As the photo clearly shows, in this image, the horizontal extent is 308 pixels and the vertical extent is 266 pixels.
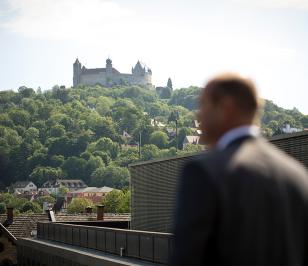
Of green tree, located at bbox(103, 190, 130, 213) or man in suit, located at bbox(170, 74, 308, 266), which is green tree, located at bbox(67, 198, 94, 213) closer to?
green tree, located at bbox(103, 190, 130, 213)

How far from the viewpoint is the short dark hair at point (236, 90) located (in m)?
3.65

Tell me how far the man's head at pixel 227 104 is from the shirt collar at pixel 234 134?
18 mm

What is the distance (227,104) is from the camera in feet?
11.9

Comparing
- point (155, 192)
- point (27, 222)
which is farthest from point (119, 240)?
point (27, 222)

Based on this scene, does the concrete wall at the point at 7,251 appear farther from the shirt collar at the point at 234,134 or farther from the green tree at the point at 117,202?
the green tree at the point at 117,202

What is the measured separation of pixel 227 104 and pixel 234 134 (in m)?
0.12

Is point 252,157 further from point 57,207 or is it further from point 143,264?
point 57,207

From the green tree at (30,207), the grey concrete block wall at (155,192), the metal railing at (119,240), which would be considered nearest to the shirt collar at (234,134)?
the metal railing at (119,240)

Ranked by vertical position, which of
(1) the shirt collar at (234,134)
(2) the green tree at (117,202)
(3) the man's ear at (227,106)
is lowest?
(1) the shirt collar at (234,134)

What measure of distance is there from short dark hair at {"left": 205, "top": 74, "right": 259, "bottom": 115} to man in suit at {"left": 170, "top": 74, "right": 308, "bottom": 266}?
15mm

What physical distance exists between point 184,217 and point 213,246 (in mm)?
152

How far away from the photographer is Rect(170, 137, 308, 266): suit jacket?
3416 mm

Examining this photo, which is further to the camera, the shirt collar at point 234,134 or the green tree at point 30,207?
the green tree at point 30,207

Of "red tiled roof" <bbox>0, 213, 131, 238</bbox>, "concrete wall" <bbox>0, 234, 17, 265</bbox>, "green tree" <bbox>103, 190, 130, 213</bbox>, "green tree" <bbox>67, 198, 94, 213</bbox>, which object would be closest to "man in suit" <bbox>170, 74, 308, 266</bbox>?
"concrete wall" <bbox>0, 234, 17, 265</bbox>
